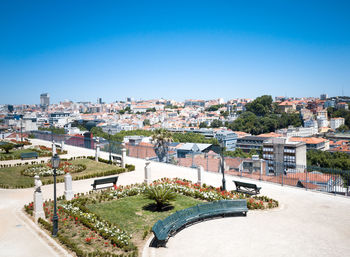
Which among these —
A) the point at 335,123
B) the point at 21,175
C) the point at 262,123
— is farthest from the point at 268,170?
the point at 335,123

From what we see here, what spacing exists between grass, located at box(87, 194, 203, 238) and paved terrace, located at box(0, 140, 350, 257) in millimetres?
1429

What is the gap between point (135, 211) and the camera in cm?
1127

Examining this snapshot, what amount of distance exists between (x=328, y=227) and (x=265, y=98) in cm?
13975

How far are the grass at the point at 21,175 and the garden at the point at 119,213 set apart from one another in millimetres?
4371

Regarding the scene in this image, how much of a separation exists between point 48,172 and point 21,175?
1.61 meters

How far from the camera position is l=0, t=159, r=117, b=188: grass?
15781 millimetres

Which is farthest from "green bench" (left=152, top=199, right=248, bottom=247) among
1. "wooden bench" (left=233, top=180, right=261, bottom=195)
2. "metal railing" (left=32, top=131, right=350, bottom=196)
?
"metal railing" (left=32, top=131, right=350, bottom=196)

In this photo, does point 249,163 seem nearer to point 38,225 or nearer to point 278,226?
point 278,226

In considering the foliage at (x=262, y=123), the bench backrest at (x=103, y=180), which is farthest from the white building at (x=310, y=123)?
the bench backrest at (x=103, y=180)

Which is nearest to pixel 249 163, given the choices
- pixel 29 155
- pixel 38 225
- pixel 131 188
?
pixel 131 188

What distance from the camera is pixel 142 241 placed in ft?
28.4

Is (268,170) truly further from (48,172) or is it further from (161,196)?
(48,172)

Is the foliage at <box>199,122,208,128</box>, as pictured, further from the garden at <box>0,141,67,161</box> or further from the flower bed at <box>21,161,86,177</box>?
the flower bed at <box>21,161,86,177</box>

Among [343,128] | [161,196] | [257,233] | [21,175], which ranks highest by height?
[161,196]
